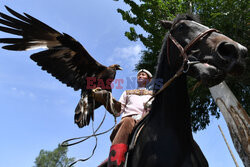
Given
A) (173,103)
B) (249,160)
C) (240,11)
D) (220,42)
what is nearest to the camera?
(220,42)

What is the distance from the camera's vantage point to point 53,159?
3850 cm

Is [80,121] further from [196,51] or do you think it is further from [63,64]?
[196,51]

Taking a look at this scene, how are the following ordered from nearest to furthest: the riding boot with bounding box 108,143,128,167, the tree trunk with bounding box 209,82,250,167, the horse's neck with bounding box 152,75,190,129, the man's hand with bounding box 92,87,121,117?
1. the horse's neck with bounding box 152,75,190,129
2. the riding boot with bounding box 108,143,128,167
3. the man's hand with bounding box 92,87,121,117
4. the tree trunk with bounding box 209,82,250,167

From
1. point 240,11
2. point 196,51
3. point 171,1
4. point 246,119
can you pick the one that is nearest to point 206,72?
point 196,51

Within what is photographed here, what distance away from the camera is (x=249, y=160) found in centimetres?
686

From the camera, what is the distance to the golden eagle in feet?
11.6

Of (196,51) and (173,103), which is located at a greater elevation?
(196,51)

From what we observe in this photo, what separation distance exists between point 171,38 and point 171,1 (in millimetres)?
10152

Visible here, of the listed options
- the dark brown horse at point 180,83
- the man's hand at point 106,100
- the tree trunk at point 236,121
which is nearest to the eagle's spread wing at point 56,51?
the man's hand at point 106,100

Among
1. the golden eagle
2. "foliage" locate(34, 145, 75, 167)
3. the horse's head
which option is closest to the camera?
the horse's head

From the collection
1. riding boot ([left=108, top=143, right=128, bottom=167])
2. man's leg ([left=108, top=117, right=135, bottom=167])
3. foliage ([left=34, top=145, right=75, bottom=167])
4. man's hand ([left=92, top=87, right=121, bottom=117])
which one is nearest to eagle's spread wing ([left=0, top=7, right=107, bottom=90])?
man's hand ([left=92, top=87, right=121, bottom=117])

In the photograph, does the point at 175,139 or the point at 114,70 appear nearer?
the point at 175,139

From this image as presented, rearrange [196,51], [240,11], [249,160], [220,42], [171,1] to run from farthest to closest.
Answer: [171,1] → [240,11] → [249,160] → [196,51] → [220,42]

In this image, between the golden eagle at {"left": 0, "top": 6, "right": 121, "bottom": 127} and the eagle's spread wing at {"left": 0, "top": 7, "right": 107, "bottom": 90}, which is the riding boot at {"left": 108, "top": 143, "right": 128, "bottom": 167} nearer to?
the golden eagle at {"left": 0, "top": 6, "right": 121, "bottom": 127}
